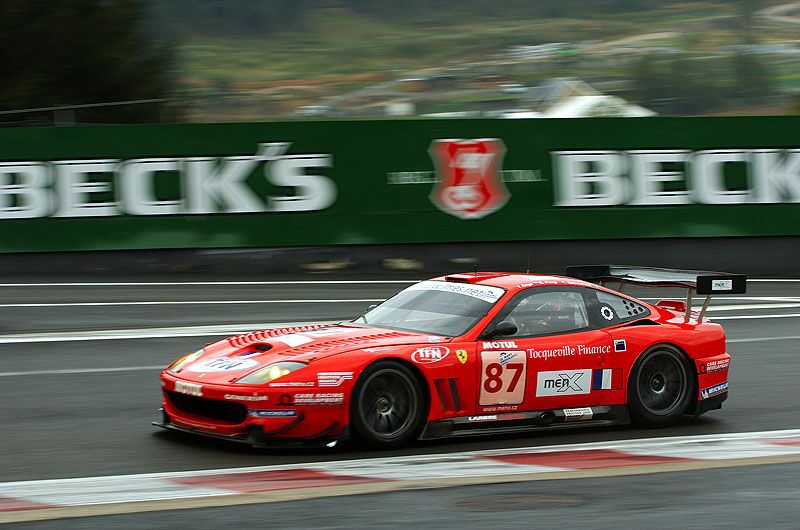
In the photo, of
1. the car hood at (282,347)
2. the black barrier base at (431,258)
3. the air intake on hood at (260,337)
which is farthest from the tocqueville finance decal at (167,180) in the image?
the car hood at (282,347)

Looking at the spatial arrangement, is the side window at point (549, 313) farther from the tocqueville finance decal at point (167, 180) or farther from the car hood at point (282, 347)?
the tocqueville finance decal at point (167, 180)

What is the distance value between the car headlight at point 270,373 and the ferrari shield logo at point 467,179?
12.7 meters

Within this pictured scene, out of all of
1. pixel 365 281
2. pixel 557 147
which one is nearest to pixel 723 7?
pixel 557 147

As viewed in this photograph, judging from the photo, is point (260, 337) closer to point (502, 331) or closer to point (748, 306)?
point (502, 331)

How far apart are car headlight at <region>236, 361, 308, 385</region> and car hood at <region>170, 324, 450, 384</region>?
5 cm

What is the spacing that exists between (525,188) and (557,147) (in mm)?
981

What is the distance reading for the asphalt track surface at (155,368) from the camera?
7.64 metres

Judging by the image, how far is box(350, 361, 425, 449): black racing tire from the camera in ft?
25.3

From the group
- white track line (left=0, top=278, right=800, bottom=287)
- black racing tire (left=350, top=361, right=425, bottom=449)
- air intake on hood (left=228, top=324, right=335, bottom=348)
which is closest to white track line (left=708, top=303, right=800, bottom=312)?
white track line (left=0, top=278, right=800, bottom=287)

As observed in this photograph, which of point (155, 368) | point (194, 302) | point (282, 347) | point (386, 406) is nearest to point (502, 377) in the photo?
point (386, 406)

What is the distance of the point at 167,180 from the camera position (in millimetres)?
19453

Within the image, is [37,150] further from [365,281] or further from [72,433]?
[72,433]

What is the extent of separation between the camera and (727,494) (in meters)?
6.95

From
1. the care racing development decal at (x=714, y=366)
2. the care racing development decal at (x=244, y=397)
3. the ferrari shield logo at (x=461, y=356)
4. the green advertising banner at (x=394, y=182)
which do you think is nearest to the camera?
the care racing development decal at (x=244, y=397)
